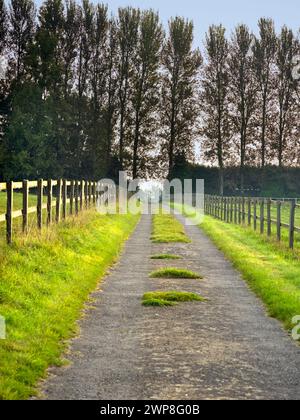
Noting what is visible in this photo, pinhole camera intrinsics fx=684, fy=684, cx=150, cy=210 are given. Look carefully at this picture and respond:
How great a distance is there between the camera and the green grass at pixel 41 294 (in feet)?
24.7

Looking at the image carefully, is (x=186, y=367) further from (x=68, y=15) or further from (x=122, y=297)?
(x=68, y=15)

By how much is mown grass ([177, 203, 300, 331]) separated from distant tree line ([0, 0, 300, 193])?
1435 inches

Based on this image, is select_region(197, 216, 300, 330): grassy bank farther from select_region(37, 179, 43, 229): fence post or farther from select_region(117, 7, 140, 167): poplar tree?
select_region(117, 7, 140, 167): poplar tree

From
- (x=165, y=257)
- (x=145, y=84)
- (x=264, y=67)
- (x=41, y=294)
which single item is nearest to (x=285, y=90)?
(x=264, y=67)

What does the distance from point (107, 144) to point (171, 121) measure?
7.58 m

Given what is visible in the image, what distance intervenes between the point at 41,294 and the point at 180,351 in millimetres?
3523

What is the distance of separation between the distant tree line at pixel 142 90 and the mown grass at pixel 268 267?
36.5m

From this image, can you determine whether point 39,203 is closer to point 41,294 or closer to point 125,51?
point 41,294

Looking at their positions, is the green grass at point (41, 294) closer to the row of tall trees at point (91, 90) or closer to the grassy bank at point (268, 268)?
the grassy bank at point (268, 268)

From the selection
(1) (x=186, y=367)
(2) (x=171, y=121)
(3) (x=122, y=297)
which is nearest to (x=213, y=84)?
(2) (x=171, y=121)

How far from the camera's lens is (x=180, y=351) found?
8539 mm

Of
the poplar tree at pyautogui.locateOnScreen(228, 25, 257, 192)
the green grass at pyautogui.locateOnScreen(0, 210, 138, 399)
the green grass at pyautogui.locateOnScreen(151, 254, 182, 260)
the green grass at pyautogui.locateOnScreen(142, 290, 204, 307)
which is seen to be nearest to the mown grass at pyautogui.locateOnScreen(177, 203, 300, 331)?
the green grass at pyautogui.locateOnScreen(142, 290, 204, 307)

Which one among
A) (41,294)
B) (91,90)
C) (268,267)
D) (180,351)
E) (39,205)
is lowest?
(180,351)

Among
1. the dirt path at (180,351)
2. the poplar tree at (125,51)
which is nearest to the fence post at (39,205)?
the dirt path at (180,351)
